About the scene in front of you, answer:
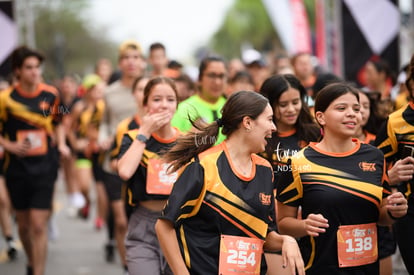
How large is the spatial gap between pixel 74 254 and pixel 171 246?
5.97 meters

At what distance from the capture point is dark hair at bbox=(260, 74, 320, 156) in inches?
212

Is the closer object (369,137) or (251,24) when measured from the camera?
(369,137)

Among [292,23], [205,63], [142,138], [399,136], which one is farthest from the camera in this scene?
[292,23]

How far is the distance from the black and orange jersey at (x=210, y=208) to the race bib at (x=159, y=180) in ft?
3.45

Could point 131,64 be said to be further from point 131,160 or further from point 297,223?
point 297,223

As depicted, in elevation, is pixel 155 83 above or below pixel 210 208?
above

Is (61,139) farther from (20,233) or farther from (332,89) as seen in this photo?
(332,89)

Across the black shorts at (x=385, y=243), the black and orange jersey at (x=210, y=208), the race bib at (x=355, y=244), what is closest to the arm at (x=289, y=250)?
the black and orange jersey at (x=210, y=208)

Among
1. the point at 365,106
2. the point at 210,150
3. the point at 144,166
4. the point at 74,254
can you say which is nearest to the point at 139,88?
the point at 144,166

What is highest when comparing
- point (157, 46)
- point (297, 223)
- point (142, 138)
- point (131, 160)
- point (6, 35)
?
point (6, 35)

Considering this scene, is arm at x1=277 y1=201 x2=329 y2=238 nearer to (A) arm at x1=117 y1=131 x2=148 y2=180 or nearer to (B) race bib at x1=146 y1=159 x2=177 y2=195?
(B) race bib at x1=146 y1=159 x2=177 y2=195

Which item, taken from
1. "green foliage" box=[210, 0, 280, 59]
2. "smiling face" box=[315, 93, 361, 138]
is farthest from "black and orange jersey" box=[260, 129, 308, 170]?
"green foliage" box=[210, 0, 280, 59]

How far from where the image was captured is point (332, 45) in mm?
15250

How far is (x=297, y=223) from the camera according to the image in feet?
14.2
